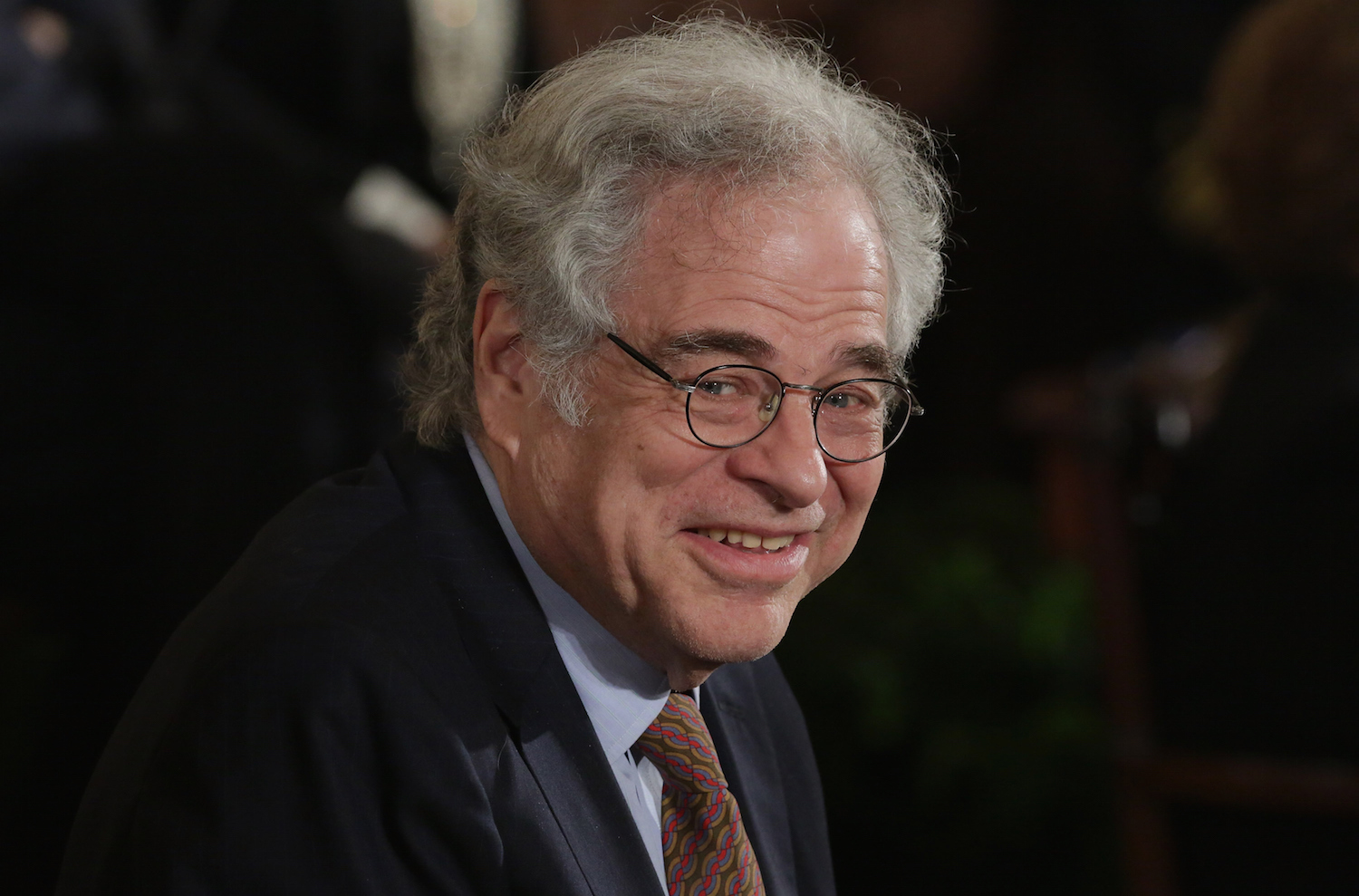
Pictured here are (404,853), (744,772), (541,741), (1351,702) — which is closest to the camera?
(404,853)

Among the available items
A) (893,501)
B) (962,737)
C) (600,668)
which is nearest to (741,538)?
(600,668)

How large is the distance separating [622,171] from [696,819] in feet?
2.16

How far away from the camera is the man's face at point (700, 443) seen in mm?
1358

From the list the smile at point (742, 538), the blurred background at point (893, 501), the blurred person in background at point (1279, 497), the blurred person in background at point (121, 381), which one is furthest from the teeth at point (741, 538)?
the blurred person in background at point (1279, 497)

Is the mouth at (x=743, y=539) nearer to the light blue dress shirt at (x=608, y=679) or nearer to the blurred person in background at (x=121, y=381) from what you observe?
the light blue dress shirt at (x=608, y=679)

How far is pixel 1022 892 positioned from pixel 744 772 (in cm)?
212

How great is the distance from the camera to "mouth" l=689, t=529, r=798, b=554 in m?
1.40

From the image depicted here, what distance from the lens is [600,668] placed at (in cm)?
149

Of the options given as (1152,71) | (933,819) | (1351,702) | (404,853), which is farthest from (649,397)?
(1152,71)

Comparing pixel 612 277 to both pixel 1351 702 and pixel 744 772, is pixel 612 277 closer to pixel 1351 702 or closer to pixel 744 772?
pixel 744 772

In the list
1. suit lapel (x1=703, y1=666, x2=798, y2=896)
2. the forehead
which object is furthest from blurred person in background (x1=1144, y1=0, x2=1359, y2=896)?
the forehead

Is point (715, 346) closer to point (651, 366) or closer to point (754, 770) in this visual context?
point (651, 366)

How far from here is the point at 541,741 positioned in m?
1.38

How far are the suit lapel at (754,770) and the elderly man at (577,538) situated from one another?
19 mm
